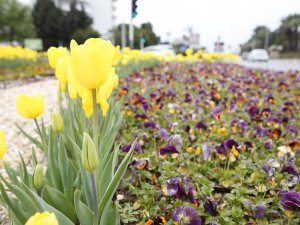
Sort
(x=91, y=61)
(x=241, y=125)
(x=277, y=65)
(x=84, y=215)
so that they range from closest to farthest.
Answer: (x=91, y=61), (x=84, y=215), (x=241, y=125), (x=277, y=65)

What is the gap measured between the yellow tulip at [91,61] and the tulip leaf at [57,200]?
513mm

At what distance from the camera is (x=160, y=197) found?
167cm

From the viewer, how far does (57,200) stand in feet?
4.00

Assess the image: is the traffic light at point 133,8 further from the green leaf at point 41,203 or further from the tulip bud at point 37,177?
the green leaf at point 41,203

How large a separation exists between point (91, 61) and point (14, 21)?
4149cm

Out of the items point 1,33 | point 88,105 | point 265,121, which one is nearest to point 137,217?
point 88,105

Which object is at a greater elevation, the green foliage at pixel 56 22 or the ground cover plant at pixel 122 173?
the green foliage at pixel 56 22

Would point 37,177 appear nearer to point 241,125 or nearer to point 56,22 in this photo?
point 241,125

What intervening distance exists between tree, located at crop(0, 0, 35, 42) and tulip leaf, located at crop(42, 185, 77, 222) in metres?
40.4

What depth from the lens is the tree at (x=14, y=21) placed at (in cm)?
3709

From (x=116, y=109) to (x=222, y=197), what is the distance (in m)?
1.19

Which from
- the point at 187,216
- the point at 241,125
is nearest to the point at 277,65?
the point at 241,125

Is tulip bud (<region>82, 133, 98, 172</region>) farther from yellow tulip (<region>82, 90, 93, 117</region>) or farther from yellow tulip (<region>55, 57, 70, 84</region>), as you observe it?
yellow tulip (<region>55, 57, 70, 84</region>)

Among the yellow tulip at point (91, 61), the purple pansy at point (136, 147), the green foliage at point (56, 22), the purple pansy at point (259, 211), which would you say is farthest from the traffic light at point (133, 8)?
the green foliage at point (56, 22)
